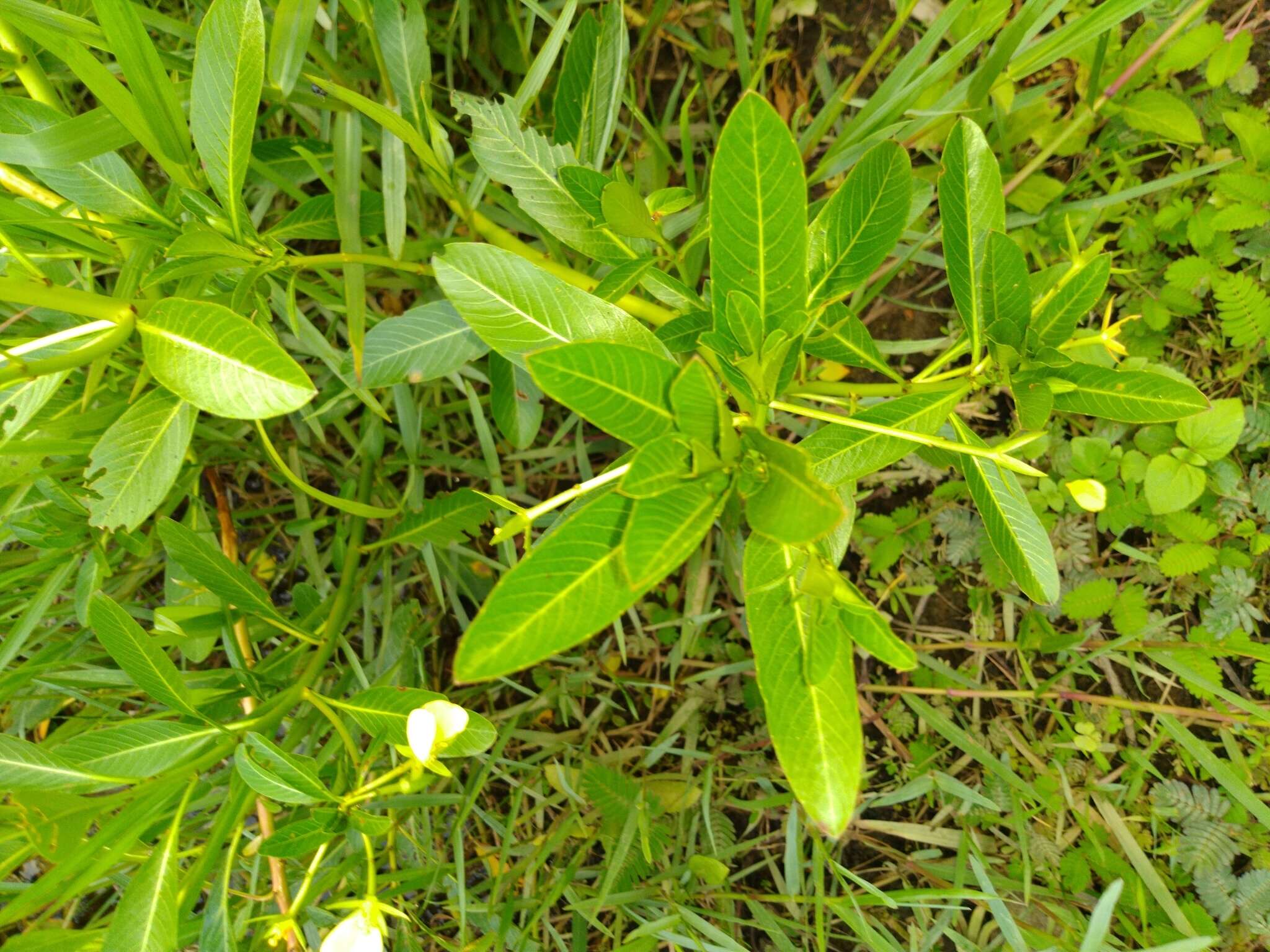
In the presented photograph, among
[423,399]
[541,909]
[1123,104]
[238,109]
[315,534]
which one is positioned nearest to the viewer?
[238,109]

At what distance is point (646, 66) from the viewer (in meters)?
1.64

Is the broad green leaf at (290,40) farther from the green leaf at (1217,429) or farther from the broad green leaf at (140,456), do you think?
the green leaf at (1217,429)

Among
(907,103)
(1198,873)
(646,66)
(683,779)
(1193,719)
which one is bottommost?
(683,779)

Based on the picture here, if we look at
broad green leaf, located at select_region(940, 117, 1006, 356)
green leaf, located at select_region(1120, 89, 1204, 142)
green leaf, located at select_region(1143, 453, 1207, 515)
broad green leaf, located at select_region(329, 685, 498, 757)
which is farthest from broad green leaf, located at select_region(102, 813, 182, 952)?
green leaf, located at select_region(1120, 89, 1204, 142)

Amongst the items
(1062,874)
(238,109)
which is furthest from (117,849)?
(1062,874)

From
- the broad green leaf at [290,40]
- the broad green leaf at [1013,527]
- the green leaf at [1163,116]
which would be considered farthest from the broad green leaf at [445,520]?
the green leaf at [1163,116]

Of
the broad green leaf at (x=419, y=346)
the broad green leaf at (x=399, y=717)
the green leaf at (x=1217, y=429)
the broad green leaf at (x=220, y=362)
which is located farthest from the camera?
the green leaf at (x=1217, y=429)

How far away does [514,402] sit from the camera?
1.25 metres

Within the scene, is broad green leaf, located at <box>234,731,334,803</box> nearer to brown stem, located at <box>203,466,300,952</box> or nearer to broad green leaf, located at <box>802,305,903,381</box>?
brown stem, located at <box>203,466,300,952</box>

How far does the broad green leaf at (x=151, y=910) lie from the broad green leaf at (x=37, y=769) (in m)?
0.11

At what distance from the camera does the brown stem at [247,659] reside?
1.24 metres

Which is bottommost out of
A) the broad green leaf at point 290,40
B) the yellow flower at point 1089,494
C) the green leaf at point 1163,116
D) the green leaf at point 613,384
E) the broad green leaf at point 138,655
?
the broad green leaf at point 138,655

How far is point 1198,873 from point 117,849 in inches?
69.5

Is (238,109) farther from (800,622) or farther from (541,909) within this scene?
(541,909)
